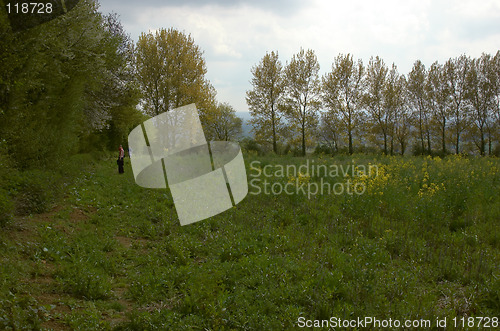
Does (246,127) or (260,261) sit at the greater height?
(246,127)

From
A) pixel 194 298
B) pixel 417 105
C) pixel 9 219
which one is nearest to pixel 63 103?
pixel 9 219

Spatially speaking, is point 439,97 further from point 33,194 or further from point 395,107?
point 33,194

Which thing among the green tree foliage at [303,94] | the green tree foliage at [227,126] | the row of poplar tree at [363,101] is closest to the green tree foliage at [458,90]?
the row of poplar tree at [363,101]

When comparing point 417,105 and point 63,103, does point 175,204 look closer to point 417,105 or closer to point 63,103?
point 63,103

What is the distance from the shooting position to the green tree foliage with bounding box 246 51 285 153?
3167 centimetres

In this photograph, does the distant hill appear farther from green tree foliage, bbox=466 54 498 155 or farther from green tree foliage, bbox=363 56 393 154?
green tree foliage, bbox=466 54 498 155

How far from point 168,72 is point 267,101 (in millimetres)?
11946

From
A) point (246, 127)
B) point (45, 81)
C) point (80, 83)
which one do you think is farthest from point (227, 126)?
point (45, 81)

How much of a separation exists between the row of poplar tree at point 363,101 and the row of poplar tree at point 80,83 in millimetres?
8162

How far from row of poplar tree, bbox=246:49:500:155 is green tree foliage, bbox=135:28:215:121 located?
29.7 ft

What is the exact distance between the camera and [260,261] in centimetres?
540

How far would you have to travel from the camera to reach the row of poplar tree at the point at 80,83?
7.59 meters

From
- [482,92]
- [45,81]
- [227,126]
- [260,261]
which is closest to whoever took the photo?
[260,261]

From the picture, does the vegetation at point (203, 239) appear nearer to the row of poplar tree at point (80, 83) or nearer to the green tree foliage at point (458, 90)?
the row of poplar tree at point (80, 83)
